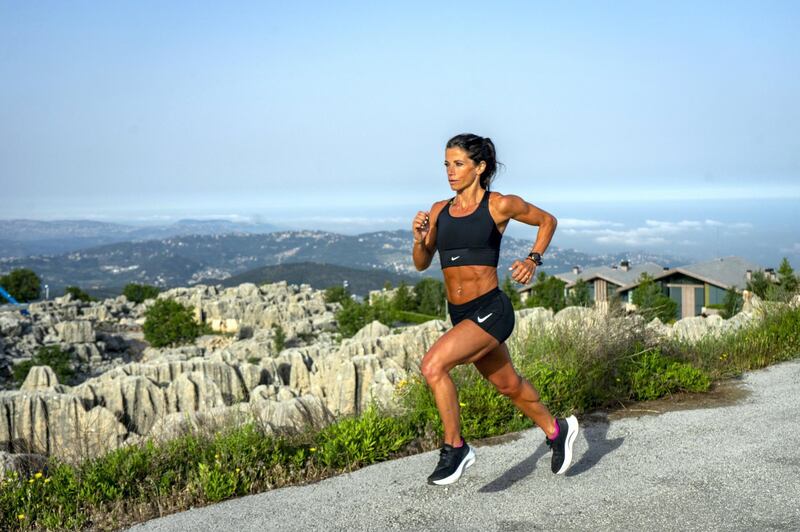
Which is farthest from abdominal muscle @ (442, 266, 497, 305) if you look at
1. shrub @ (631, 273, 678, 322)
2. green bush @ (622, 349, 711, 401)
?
shrub @ (631, 273, 678, 322)

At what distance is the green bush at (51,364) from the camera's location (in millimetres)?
38250

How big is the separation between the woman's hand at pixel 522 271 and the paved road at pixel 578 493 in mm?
1399

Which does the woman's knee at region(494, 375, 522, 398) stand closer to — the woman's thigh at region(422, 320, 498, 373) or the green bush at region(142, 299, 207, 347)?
the woman's thigh at region(422, 320, 498, 373)

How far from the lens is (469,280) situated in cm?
507

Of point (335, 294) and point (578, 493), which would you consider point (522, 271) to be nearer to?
point (578, 493)

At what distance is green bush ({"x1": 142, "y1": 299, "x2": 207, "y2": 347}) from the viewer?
48688 mm

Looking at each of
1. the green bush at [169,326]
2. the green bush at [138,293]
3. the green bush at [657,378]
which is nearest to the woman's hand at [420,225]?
the green bush at [657,378]

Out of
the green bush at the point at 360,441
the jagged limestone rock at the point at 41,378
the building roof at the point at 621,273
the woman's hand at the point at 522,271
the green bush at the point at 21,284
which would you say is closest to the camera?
the woman's hand at the point at 522,271

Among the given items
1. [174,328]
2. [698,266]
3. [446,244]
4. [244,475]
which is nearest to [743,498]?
[446,244]

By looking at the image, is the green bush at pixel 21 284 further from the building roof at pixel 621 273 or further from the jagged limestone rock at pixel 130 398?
the jagged limestone rock at pixel 130 398

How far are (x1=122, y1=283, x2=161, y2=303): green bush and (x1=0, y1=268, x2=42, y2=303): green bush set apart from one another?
13855mm

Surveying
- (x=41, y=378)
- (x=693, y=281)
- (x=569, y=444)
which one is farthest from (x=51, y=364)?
(x=569, y=444)

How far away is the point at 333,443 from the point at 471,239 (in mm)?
2028

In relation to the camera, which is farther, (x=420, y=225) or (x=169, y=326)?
(x=169, y=326)
